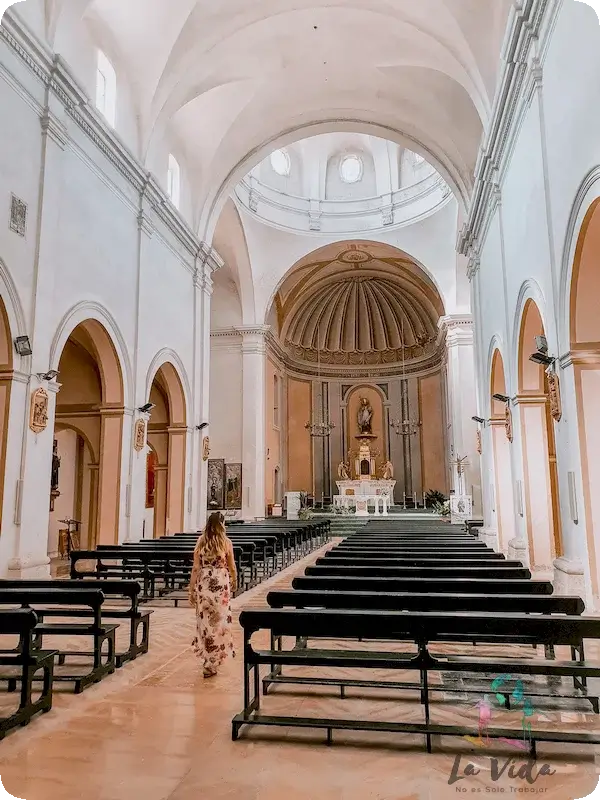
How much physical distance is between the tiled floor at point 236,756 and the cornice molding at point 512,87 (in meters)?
8.50

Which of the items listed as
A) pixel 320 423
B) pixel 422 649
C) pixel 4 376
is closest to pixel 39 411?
pixel 4 376

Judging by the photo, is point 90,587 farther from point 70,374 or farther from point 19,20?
point 70,374

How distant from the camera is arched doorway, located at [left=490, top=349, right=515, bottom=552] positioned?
45.4ft

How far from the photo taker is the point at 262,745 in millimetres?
3807

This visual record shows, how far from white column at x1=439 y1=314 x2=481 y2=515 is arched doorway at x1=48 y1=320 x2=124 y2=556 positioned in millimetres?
13057

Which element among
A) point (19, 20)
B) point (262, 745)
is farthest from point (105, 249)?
point (262, 745)

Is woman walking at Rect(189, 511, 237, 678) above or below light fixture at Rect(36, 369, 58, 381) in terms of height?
below

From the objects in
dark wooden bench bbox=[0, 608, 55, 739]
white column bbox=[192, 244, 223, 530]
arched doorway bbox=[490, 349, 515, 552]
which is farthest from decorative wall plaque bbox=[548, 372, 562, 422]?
white column bbox=[192, 244, 223, 530]

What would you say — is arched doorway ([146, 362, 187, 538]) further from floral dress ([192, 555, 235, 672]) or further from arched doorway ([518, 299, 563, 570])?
floral dress ([192, 555, 235, 672])

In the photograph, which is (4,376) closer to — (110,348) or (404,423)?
(110,348)

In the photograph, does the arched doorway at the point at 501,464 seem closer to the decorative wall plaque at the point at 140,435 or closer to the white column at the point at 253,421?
the decorative wall plaque at the point at 140,435

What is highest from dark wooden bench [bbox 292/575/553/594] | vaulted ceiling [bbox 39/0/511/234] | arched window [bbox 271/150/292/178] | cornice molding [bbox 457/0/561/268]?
arched window [bbox 271/150/292/178]

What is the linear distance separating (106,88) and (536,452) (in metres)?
11.2

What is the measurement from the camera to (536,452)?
1148cm
